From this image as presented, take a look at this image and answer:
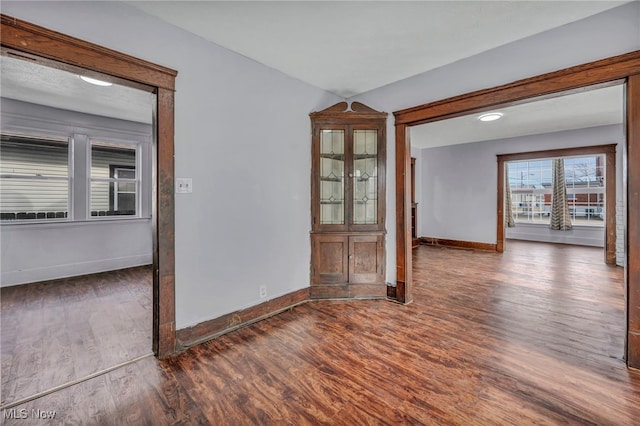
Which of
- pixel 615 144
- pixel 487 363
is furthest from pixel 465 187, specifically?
pixel 487 363

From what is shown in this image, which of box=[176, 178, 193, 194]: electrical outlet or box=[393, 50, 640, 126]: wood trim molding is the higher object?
box=[393, 50, 640, 126]: wood trim molding

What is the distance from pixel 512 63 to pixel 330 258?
2687mm

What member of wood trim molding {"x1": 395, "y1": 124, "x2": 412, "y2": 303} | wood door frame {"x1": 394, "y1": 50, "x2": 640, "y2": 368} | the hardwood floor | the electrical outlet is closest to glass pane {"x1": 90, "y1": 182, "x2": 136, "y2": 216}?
the hardwood floor

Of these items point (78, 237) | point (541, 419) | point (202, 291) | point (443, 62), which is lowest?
point (541, 419)

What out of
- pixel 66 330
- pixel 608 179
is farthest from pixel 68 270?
pixel 608 179

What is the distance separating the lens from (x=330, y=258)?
3.47 metres

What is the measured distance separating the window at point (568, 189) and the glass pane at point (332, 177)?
6.12m

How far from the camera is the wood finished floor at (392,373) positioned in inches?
62.7

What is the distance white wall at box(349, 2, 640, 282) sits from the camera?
202 cm

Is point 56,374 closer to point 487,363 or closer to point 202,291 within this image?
point 202,291

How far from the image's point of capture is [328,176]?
3520 mm

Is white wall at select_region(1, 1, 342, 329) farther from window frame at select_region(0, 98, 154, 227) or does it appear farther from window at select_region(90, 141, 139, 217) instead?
window at select_region(90, 141, 139, 217)

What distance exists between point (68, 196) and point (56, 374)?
142 inches

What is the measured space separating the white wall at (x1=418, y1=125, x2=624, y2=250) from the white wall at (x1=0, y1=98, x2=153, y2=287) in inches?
266
